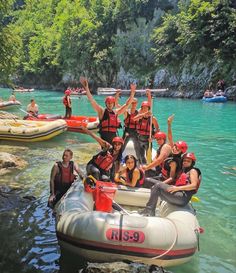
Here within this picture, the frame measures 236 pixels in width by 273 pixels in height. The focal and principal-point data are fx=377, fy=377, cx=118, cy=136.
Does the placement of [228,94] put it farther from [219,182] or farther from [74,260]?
[74,260]

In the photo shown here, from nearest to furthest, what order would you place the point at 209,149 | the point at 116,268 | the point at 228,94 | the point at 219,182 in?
1. the point at 116,268
2. the point at 219,182
3. the point at 209,149
4. the point at 228,94

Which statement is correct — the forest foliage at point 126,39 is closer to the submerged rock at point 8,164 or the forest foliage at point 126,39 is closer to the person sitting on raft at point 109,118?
the submerged rock at point 8,164

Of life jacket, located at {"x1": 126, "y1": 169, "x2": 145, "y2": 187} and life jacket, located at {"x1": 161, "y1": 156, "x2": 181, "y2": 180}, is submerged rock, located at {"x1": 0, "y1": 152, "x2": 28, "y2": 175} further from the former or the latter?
life jacket, located at {"x1": 161, "y1": 156, "x2": 181, "y2": 180}

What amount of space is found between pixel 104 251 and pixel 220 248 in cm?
189

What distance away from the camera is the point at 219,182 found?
28.1 ft

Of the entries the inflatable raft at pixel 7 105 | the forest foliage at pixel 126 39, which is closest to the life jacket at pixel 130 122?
the inflatable raft at pixel 7 105

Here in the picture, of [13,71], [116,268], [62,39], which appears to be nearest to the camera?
[116,268]

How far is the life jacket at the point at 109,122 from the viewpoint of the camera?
7289 millimetres

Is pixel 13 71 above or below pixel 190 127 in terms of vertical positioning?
above

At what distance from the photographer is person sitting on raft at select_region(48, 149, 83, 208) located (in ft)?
20.6

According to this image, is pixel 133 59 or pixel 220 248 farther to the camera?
pixel 133 59

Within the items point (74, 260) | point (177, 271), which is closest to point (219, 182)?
point (177, 271)

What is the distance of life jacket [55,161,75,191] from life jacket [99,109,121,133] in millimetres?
1294

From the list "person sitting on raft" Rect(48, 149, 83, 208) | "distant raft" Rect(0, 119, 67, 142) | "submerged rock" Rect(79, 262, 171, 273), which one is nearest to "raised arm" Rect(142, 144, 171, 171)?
"person sitting on raft" Rect(48, 149, 83, 208)
